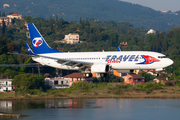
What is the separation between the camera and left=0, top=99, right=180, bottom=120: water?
396ft

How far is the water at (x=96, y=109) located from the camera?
396 ft

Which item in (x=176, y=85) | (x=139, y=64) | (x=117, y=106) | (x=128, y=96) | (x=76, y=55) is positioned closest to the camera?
(x=139, y=64)

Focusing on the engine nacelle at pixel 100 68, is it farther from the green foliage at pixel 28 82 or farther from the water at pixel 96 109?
the green foliage at pixel 28 82

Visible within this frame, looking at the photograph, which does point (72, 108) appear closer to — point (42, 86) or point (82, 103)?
point (82, 103)

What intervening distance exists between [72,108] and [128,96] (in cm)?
4002

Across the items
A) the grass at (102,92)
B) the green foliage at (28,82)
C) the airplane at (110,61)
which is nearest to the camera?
the airplane at (110,61)

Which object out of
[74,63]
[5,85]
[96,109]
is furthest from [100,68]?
[5,85]

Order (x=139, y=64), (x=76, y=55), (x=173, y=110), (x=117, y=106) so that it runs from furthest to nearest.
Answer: (x=117, y=106)
(x=173, y=110)
(x=76, y=55)
(x=139, y=64)

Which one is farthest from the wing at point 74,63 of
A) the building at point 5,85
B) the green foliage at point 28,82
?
the building at point 5,85

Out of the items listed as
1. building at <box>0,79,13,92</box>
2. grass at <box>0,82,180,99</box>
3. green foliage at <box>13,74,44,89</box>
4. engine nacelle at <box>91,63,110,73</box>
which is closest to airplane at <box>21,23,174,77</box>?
engine nacelle at <box>91,63,110,73</box>

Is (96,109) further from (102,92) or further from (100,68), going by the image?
(100,68)

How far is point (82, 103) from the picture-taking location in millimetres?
154375

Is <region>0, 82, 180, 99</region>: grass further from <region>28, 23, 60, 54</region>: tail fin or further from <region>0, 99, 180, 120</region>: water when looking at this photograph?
<region>28, 23, 60, 54</region>: tail fin

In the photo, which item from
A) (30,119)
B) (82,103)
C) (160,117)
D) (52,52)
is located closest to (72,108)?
(82,103)
